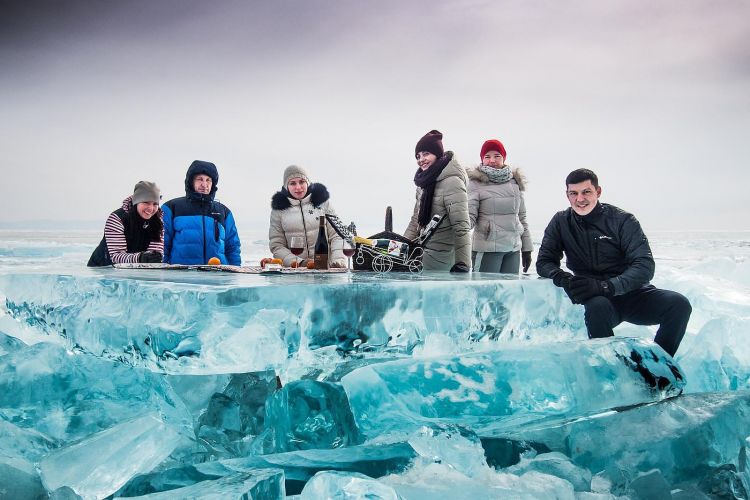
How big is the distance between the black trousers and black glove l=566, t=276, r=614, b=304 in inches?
1.4

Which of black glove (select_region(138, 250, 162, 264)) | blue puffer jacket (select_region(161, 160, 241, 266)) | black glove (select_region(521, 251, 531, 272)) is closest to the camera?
black glove (select_region(138, 250, 162, 264))

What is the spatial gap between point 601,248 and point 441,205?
48.6 inches

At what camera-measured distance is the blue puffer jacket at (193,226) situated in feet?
12.6

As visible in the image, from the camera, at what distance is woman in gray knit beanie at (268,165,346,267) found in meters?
4.05

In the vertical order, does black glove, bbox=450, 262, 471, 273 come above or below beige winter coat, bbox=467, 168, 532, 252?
below

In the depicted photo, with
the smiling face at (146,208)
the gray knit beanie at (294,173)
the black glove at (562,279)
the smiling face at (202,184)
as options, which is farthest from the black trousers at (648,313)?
the smiling face at (146,208)

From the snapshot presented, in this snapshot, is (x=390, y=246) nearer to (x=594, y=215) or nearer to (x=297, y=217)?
(x=297, y=217)

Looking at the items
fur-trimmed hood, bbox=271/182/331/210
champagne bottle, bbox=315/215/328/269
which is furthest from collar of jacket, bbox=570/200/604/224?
fur-trimmed hood, bbox=271/182/331/210

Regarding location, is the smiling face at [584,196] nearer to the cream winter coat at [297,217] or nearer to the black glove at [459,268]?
the black glove at [459,268]

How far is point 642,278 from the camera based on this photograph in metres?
2.61

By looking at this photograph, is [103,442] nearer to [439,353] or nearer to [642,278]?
→ [439,353]

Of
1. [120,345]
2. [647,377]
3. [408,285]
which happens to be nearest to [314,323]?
[408,285]

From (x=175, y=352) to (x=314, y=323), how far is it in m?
0.56

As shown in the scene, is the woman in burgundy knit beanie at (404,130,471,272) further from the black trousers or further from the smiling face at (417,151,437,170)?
the black trousers
